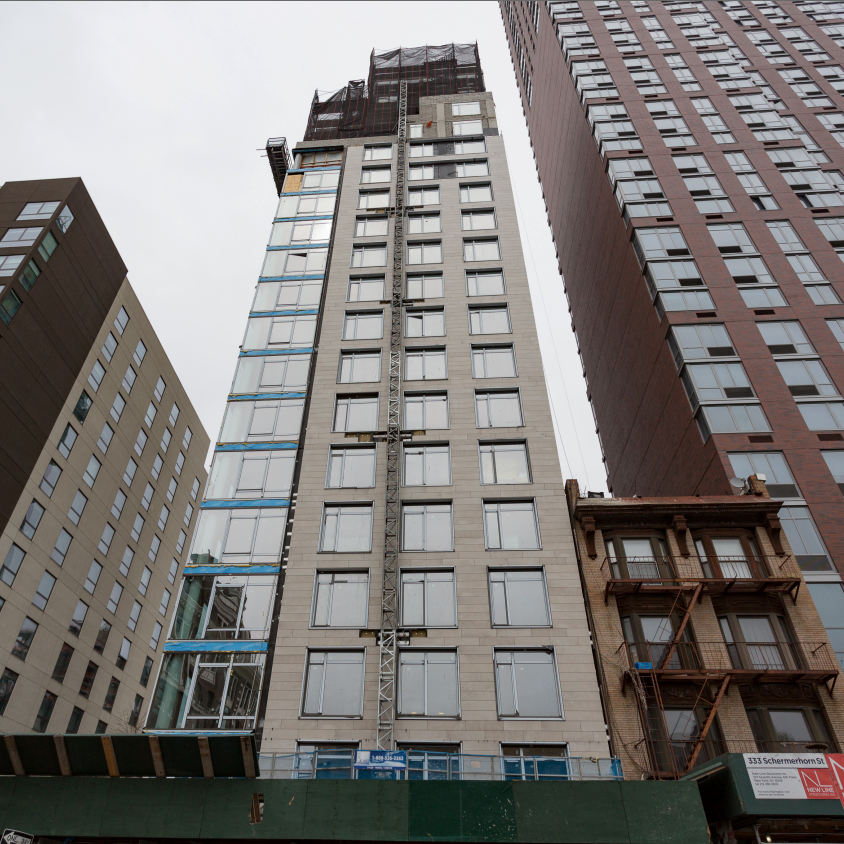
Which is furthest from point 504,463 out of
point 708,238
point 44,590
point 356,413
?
point 44,590

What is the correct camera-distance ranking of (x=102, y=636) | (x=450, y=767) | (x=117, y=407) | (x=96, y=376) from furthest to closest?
(x=117, y=407), (x=96, y=376), (x=102, y=636), (x=450, y=767)

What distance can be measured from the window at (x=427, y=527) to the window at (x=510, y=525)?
5.58 ft

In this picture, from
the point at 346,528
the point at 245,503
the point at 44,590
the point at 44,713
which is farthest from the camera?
the point at 44,590

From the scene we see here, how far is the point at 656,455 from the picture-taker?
47812 millimetres

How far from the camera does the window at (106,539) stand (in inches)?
2099

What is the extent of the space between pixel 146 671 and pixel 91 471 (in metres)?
17.9

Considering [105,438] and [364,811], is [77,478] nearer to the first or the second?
[105,438]

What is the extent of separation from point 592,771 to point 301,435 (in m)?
20.0

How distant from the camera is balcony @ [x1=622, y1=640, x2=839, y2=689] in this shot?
2512 centimetres

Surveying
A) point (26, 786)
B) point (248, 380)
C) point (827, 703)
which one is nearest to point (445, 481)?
point (248, 380)

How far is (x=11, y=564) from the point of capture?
143 feet

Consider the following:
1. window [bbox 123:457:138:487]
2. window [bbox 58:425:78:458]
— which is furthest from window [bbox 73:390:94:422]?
window [bbox 123:457:138:487]

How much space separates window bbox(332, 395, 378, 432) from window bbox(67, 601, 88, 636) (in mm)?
28028

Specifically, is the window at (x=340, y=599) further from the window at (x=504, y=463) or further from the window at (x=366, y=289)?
the window at (x=366, y=289)
